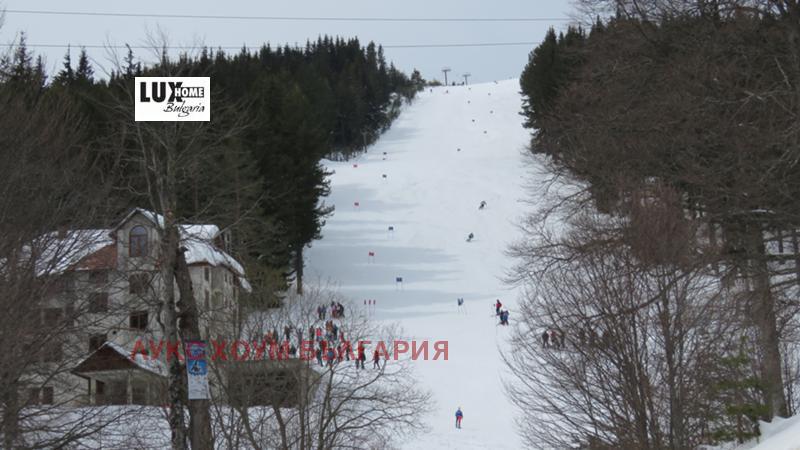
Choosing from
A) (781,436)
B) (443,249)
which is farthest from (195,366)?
(443,249)

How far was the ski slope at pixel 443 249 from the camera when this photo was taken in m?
32.8

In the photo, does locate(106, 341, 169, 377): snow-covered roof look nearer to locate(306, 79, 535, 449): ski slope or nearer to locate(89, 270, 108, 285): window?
locate(89, 270, 108, 285): window

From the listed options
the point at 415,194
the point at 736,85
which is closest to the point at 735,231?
the point at 736,85

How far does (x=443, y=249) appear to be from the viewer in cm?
5994

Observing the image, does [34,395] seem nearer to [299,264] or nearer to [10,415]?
[10,415]

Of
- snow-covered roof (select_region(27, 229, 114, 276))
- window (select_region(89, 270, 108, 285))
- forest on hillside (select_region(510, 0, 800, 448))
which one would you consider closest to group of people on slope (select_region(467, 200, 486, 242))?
forest on hillside (select_region(510, 0, 800, 448))

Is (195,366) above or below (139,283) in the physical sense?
below

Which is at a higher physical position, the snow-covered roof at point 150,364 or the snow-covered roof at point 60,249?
the snow-covered roof at point 60,249

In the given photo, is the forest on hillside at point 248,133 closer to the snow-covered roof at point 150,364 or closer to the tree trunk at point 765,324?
the snow-covered roof at point 150,364

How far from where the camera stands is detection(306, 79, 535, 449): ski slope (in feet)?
108

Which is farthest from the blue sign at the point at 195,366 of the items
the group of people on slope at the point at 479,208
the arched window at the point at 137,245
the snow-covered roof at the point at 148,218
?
the group of people on slope at the point at 479,208

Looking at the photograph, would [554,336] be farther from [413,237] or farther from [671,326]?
[413,237]

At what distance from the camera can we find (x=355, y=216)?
225ft

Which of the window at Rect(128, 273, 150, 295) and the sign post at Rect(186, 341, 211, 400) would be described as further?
the window at Rect(128, 273, 150, 295)
